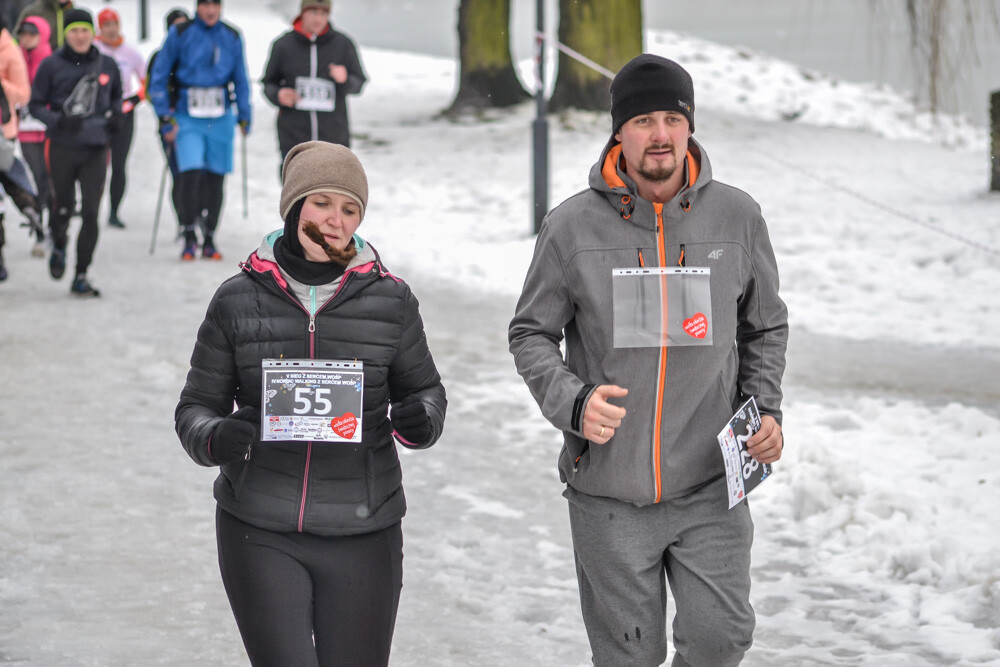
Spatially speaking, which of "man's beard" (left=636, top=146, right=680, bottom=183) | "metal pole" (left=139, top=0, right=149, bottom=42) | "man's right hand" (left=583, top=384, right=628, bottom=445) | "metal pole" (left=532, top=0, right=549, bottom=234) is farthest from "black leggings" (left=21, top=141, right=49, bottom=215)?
"metal pole" (left=139, top=0, right=149, bottom=42)

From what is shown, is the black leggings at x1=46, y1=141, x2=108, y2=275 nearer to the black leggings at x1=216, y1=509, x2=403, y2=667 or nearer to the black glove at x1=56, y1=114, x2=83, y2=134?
the black glove at x1=56, y1=114, x2=83, y2=134

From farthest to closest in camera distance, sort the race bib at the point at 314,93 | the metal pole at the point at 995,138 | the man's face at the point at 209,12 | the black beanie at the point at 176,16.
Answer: the metal pole at the point at 995,138 → the black beanie at the point at 176,16 → the race bib at the point at 314,93 → the man's face at the point at 209,12

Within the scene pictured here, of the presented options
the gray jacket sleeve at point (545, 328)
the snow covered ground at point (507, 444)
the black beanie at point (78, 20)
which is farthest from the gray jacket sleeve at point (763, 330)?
the black beanie at point (78, 20)

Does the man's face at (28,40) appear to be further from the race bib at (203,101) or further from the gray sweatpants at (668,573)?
the gray sweatpants at (668,573)

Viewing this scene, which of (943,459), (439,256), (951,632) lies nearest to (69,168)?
(439,256)

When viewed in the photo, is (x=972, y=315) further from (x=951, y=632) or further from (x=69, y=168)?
(x=69, y=168)

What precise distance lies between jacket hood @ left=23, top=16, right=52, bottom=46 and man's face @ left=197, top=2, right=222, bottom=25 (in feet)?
7.66

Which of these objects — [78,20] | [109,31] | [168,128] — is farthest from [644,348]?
[109,31]

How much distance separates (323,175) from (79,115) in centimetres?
680

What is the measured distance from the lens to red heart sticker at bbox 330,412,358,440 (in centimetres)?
321

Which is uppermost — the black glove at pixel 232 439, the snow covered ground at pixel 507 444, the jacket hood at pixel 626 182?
the jacket hood at pixel 626 182

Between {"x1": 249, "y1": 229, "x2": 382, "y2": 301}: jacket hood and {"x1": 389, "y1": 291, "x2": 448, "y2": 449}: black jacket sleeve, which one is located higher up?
{"x1": 249, "y1": 229, "x2": 382, "y2": 301}: jacket hood

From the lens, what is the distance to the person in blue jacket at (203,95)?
1094 cm

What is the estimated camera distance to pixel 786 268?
10953mm
